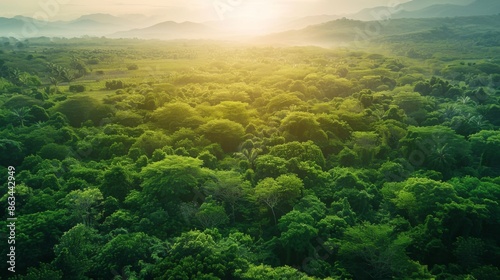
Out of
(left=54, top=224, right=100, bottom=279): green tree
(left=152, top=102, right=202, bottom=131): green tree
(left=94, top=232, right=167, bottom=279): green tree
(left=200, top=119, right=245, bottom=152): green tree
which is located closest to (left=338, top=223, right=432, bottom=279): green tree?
(left=94, top=232, right=167, bottom=279): green tree

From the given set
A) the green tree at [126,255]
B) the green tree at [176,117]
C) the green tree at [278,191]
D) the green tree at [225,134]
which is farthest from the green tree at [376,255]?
the green tree at [176,117]

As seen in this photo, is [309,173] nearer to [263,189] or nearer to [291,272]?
[263,189]

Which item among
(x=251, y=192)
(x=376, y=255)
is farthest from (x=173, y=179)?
(x=376, y=255)

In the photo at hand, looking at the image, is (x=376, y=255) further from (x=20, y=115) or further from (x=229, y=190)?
(x=20, y=115)

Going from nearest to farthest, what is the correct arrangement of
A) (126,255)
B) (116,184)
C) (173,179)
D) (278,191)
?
1. (126,255)
2. (278,191)
3. (173,179)
4. (116,184)

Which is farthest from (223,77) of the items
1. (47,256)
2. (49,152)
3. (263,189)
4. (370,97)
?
(47,256)

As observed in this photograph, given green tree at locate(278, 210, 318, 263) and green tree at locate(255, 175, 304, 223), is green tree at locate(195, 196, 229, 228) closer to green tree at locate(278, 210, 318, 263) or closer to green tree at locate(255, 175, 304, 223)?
green tree at locate(255, 175, 304, 223)

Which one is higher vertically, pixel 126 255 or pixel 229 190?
pixel 229 190

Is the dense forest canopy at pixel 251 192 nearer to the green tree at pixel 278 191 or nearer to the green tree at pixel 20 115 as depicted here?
the green tree at pixel 278 191
